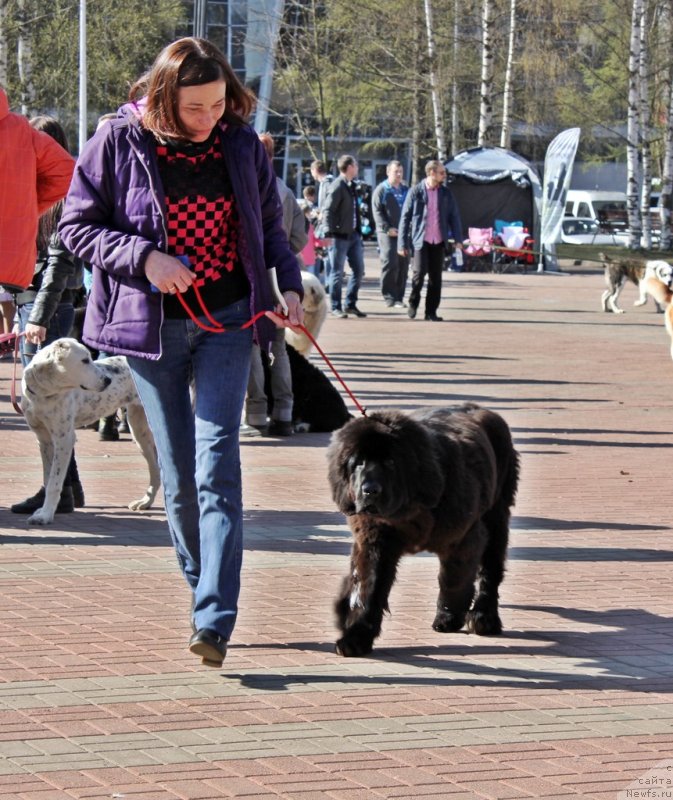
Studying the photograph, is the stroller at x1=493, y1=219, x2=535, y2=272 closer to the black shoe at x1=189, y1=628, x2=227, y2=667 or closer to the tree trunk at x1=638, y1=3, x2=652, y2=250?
the tree trunk at x1=638, y1=3, x2=652, y2=250

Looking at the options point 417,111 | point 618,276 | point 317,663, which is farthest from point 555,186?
point 317,663

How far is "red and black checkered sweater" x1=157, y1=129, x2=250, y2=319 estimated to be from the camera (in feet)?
16.3

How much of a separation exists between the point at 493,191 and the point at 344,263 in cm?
1417

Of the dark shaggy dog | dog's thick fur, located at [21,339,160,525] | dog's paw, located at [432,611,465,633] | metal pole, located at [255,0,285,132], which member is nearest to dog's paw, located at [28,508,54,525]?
dog's thick fur, located at [21,339,160,525]

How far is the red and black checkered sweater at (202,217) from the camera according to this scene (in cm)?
498

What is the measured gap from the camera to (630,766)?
13.9ft

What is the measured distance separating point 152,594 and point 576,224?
44560 millimetres

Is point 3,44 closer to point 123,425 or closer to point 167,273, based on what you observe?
point 123,425

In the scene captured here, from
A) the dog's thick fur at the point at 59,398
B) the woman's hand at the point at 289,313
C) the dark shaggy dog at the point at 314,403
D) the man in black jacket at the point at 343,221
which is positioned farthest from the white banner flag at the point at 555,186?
the woman's hand at the point at 289,313

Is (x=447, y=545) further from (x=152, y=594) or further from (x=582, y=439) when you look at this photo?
(x=582, y=439)

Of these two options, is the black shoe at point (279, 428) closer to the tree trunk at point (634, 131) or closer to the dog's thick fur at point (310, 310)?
the dog's thick fur at point (310, 310)

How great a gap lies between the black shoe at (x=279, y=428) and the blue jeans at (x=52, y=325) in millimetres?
3066

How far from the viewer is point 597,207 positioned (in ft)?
173

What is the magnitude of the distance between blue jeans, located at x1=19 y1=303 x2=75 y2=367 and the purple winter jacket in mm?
3116
